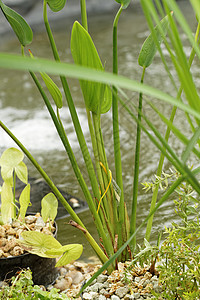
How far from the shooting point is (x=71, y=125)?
249 cm

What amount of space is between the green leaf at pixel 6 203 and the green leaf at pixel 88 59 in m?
0.41

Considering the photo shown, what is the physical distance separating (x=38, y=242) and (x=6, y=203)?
0.26 m

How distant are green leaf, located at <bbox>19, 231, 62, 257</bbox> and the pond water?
15.7 inches

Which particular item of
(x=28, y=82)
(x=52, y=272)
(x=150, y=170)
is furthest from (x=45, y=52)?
(x=52, y=272)

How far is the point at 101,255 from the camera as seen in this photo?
993 mm

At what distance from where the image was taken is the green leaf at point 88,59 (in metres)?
0.86

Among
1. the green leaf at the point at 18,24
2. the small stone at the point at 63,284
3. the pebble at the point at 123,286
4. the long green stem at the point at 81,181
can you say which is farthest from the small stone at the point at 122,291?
the green leaf at the point at 18,24

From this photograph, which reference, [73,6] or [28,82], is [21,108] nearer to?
[28,82]

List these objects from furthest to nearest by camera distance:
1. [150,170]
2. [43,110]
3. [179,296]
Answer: [43,110], [150,170], [179,296]

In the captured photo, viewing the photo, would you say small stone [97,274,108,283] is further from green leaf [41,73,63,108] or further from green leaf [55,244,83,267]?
green leaf [41,73,63,108]

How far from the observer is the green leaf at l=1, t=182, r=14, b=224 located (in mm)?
1201

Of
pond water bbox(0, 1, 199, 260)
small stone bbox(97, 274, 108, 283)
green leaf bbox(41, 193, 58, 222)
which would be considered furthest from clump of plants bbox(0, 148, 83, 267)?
pond water bbox(0, 1, 199, 260)

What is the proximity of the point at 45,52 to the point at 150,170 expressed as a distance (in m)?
2.22

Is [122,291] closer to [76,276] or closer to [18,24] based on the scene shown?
[76,276]
